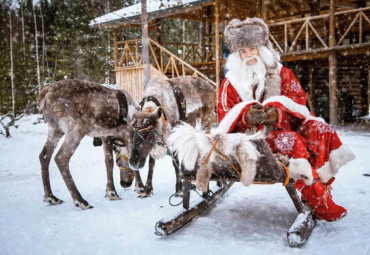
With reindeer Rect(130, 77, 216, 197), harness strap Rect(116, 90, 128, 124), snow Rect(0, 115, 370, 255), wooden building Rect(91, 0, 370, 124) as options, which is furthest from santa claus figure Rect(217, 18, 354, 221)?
wooden building Rect(91, 0, 370, 124)

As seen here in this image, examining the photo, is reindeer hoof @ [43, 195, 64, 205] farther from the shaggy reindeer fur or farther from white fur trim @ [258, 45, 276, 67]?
white fur trim @ [258, 45, 276, 67]

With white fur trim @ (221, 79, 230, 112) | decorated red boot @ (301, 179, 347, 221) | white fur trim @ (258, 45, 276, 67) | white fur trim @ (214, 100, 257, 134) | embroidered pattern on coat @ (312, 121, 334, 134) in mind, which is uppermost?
white fur trim @ (258, 45, 276, 67)

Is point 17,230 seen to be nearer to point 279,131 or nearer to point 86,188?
point 86,188

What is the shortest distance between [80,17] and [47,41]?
21.4 feet

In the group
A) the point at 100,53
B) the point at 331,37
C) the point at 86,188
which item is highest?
the point at 100,53

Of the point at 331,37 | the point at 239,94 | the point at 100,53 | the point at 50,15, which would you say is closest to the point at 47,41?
the point at 50,15

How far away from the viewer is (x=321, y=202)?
9.45ft

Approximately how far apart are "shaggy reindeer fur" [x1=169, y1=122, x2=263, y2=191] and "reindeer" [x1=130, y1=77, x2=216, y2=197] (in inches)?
36.4

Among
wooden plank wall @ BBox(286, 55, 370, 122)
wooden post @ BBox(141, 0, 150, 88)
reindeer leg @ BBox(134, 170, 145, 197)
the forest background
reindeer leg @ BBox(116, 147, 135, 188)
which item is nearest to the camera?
reindeer leg @ BBox(116, 147, 135, 188)

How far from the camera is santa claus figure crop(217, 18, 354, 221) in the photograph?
278 centimetres

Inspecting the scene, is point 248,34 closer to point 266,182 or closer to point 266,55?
point 266,55

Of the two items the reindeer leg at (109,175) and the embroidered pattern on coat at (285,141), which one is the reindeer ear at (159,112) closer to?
the reindeer leg at (109,175)

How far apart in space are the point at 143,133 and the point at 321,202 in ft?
6.86

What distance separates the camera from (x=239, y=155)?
2.51 m
